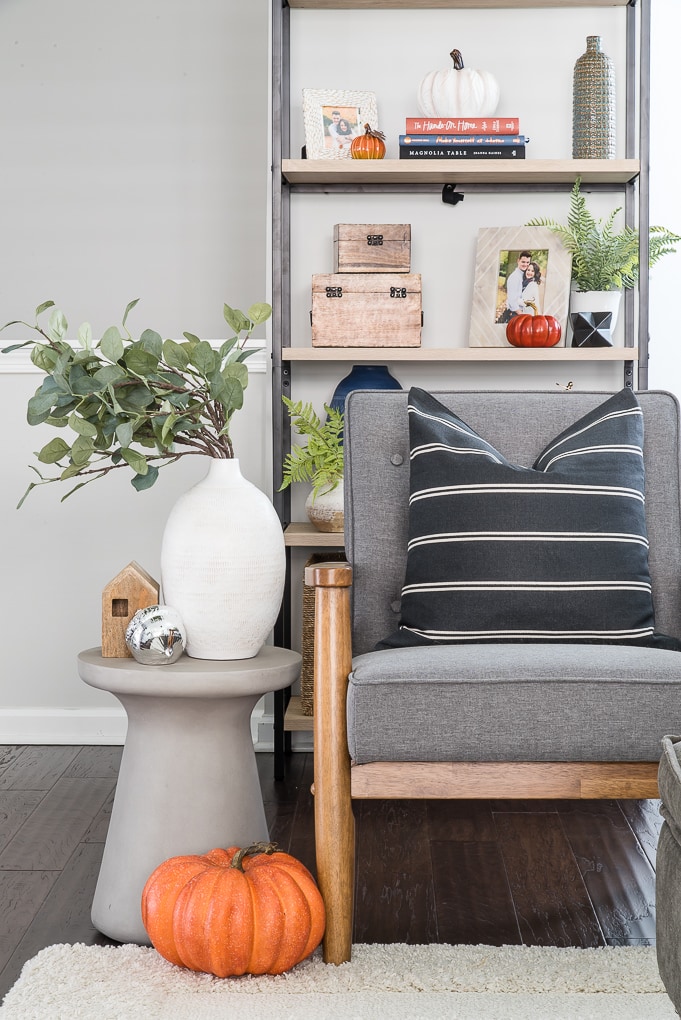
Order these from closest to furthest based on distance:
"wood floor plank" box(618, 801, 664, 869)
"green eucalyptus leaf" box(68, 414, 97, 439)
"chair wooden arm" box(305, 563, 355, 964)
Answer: "chair wooden arm" box(305, 563, 355, 964) → "green eucalyptus leaf" box(68, 414, 97, 439) → "wood floor plank" box(618, 801, 664, 869)

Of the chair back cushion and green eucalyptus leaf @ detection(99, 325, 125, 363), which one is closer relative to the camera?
green eucalyptus leaf @ detection(99, 325, 125, 363)

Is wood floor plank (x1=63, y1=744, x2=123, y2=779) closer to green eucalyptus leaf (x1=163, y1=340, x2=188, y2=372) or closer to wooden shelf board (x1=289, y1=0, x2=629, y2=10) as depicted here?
green eucalyptus leaf (x1=163, y1=340, x2=188, y2=372)

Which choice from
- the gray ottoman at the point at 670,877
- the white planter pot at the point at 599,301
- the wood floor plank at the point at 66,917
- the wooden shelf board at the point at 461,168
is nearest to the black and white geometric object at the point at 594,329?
the white planter pot at the point at 599,301

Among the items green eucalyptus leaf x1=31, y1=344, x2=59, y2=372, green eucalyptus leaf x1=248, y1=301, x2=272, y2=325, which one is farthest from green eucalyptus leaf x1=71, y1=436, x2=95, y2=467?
green eucalyptus leaf x1=248, y1=301, x2=272, y2=325

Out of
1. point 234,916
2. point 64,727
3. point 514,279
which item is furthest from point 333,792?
point 514,279

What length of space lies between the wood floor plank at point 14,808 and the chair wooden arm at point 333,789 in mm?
868

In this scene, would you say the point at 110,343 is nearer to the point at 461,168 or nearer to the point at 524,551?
the point at 524,551

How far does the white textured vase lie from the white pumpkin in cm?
145

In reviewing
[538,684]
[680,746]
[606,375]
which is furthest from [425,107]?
[680,746]

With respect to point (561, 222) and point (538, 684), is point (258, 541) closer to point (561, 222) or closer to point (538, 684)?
point (538, 684)

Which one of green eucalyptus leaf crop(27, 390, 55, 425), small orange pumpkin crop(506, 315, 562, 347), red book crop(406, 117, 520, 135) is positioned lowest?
green eucalyptus leaf crop(27, 390, 55, 425)

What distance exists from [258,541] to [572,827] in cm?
106

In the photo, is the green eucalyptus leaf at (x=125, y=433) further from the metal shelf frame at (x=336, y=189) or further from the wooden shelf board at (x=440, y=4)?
the wooden shelf board at (x=440, y=4)

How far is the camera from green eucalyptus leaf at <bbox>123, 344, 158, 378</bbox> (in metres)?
1.64
